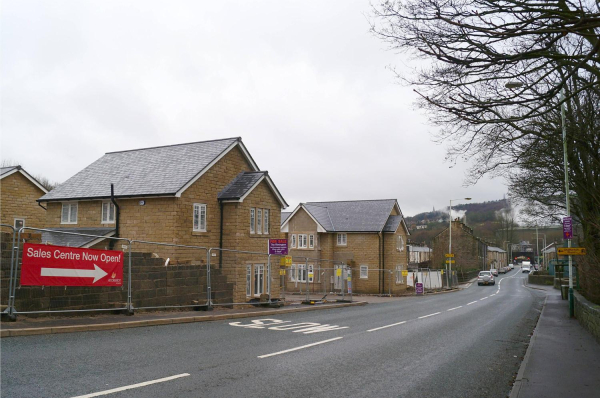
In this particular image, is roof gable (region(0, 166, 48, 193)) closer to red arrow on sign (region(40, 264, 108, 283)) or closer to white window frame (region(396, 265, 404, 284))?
red arrow on sign (region(40, 264, 108, 283))

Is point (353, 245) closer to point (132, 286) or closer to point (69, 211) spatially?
point (69, 211)

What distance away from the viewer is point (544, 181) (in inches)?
949

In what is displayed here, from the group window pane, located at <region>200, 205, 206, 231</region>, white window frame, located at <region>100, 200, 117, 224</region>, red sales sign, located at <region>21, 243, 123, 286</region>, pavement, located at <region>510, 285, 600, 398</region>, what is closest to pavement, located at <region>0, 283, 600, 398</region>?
pavement, located at <region>510, 285, 600, 398</region>

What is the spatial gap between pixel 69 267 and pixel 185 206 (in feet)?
37.4

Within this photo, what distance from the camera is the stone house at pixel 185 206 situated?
23.2 metres

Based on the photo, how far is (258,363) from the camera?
28.2 ft

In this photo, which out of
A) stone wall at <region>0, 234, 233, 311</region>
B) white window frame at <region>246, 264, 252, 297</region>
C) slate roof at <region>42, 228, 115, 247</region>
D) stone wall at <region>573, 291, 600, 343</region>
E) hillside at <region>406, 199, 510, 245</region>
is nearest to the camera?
stone wall at <region>0, 234, 233, 311</region>

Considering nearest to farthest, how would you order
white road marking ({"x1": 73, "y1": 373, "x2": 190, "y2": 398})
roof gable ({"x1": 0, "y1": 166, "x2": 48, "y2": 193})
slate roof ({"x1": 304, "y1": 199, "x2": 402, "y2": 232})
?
white road marking ({"x1": 73, "y1": 373, "x2": 190, "y2": 398})
roof gable ({"x1": 0, "y1": 166, "x2": 48, "y2": 193})
slate roof ({"x1": 304, "y1": 199, "x2": 402, "y2": 232})

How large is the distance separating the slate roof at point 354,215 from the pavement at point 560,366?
102ft

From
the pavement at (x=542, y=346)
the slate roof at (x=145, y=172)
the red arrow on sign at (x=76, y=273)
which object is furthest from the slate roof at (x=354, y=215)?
the red arrow on sign at (x=76, y=273)

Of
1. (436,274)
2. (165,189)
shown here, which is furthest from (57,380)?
(436,274)

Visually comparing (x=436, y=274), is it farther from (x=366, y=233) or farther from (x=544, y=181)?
(x=544, y=181)

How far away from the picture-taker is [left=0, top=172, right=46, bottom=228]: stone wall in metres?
27.8

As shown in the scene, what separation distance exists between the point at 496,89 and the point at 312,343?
7.18 meters
